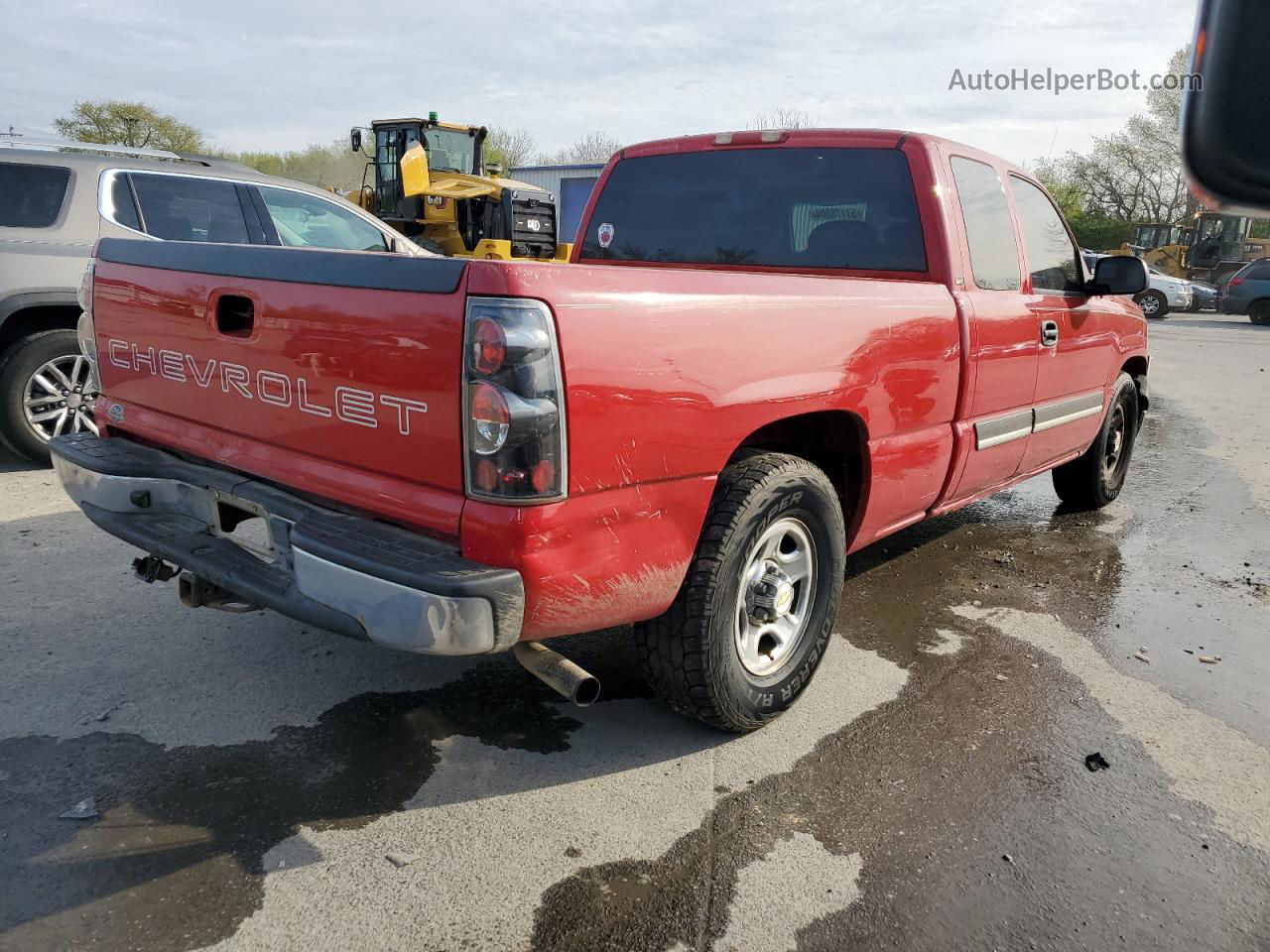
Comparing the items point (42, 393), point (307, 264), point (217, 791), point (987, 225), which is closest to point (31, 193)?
point (42, 393)

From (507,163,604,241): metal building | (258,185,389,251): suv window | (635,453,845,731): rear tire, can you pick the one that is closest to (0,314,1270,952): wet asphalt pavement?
(635,453,845,731): rear tire

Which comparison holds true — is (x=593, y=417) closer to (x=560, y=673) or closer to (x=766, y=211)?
(x=560, y=673)

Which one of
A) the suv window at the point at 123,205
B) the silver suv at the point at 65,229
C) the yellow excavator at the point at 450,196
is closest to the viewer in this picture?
the silver suv at the point at 65,229

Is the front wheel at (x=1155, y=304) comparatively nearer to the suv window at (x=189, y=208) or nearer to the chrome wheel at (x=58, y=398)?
the suv window at (x=189, y=208)

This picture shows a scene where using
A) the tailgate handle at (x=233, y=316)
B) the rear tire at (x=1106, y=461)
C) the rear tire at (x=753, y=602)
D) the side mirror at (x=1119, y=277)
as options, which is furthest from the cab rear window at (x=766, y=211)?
the rear tire at (x=1106, y=461)

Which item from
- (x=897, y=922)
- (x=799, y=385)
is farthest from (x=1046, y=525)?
(x=897, y=922)

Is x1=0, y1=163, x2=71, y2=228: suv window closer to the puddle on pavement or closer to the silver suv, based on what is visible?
the silver suv

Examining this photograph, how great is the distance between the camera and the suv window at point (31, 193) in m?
5.49

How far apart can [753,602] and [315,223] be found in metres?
4.83

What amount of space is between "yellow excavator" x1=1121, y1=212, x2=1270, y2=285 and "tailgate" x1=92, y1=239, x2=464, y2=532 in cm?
3199

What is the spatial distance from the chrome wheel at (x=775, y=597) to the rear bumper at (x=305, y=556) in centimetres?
94

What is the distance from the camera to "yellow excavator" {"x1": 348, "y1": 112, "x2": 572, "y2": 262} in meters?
15.7

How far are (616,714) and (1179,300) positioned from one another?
26844mm

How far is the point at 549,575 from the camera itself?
2.18 m
